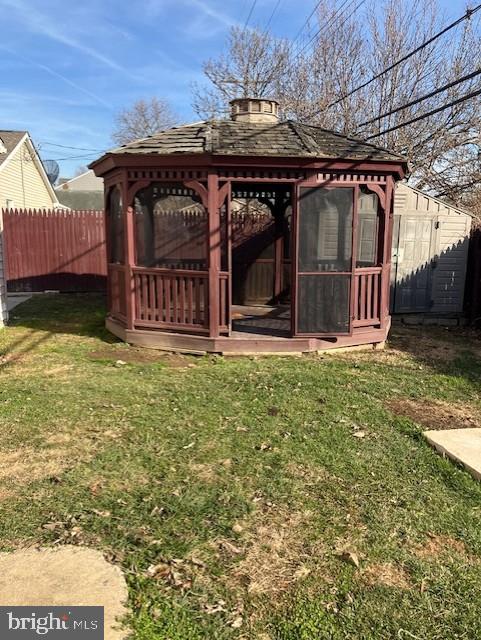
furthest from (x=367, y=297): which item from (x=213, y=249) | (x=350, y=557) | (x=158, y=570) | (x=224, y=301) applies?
(x=158, y=570)

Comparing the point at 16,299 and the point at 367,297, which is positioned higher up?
the point at 367,297

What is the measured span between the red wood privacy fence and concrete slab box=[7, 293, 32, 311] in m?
0.55

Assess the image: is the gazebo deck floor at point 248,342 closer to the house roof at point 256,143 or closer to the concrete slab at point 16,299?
the house roof at point 256,143

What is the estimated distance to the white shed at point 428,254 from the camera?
35.6 feet

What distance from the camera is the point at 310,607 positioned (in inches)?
99.0

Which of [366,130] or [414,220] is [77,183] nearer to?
[366,130]

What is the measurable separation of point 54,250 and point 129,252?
8.83 metres

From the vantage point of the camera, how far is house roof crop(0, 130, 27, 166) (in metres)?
18.9

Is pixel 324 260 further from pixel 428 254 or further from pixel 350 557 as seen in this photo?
pixel 350 557

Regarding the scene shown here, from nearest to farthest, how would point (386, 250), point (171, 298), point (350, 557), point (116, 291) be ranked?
1. point (350, 557)
2. point (171, 298)
3. point (386, 250)
4. point (116, 291)

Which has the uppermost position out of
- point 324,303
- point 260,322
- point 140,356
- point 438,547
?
point 324,303

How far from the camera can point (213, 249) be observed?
296 inches

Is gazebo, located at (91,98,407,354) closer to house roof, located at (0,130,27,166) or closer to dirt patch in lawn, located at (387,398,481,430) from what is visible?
dirt patch in lawn, located at (387,398,481,430)

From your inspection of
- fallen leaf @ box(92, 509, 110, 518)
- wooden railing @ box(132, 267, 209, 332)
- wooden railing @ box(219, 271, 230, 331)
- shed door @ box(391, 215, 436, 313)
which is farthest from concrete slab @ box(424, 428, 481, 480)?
shed door @ box(391, 215, 436, 313)
